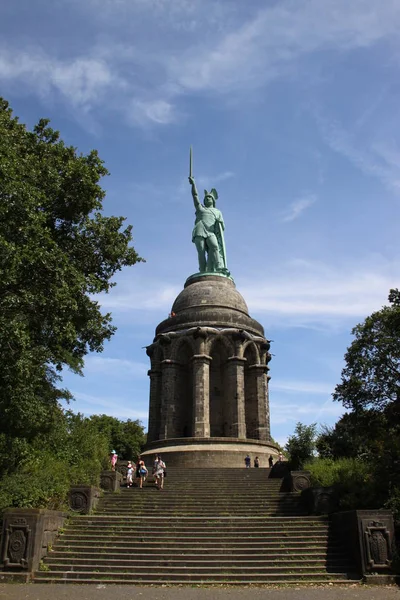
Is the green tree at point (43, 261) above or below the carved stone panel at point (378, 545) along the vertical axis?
above

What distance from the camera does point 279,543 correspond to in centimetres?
1212

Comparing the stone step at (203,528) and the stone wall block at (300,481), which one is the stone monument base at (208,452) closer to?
the stone wall block at (300,481)

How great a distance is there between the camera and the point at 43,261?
13039 millimetres

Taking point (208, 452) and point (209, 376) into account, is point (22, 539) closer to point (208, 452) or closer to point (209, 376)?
point (208, 452)

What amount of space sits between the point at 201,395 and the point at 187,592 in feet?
69.5

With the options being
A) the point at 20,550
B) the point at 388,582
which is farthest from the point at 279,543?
the point at 20,550

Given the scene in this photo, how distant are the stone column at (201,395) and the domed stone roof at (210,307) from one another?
101 inches

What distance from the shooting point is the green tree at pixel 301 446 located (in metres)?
22.0

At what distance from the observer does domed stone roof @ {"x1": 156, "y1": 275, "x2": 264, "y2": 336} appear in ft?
108

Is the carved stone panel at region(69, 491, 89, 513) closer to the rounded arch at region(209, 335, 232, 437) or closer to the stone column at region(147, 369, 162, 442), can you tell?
the rounded arch at region(209, 335, 232, 437)

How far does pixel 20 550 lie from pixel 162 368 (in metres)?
22.1

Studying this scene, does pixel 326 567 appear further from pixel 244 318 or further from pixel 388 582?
pixel 244 318

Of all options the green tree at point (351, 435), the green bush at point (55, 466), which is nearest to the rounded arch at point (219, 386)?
the green tree at point (351, 435)

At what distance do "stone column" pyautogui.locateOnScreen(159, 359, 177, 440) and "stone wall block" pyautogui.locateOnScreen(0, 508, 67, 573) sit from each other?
1981 cm
